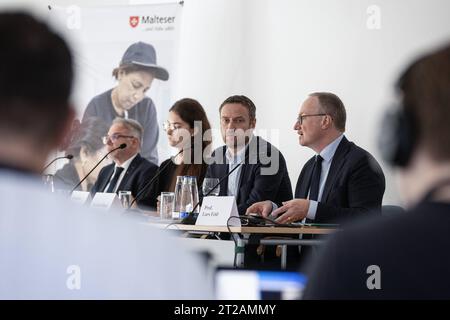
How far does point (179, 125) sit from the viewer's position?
4.71 meters

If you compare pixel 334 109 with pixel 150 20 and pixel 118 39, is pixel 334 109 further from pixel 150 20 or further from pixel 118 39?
pixel 118 39

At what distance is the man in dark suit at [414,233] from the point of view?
32.9 inches

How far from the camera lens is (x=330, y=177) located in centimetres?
376

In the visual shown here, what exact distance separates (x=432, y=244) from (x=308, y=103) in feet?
10.6

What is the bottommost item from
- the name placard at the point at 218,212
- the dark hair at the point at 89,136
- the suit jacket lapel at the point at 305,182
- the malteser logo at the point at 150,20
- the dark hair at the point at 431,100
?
the name placard at the point at 218,212

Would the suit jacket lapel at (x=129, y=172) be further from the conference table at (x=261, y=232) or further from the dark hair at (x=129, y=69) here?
the dark hair at (x=129, y=69)

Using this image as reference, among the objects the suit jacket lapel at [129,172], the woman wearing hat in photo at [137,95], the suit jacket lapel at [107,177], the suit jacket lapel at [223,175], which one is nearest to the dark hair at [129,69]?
→ the woman wearing hat in photo at [137,95]

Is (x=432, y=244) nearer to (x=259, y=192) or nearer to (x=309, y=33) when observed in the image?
(x=259, y=192)

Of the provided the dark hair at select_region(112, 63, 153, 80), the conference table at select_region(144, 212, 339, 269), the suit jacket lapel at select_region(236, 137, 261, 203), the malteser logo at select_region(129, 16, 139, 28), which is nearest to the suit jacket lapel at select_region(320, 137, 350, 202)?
the conference table at select_region(144, 212, 339, 269)

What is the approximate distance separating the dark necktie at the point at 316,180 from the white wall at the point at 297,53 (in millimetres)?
1206

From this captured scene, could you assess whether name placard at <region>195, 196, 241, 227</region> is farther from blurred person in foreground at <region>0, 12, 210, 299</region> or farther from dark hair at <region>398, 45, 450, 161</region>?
blurred person in foreground at <region>0, 12, 210, 299</region>

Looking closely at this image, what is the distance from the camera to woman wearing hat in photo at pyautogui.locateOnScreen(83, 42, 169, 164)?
6.19 metres

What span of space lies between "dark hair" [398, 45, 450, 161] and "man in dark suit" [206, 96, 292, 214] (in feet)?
10.4

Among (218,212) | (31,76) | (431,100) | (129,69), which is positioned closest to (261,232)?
(218,212)
